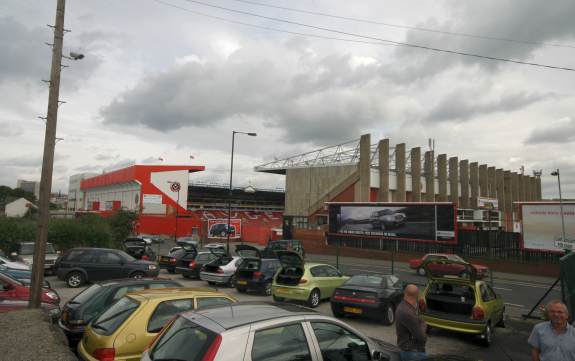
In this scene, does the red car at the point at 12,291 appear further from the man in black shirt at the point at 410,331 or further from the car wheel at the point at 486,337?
the car wheel at the point at 486,337

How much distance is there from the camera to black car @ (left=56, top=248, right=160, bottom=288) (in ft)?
49.2

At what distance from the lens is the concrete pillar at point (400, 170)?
46.6 m

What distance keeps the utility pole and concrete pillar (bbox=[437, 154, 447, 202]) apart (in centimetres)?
5251

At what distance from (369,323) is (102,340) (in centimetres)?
726

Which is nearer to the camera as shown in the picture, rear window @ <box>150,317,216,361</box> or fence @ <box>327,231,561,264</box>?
rear window @ <box>150,317,216,361</box>

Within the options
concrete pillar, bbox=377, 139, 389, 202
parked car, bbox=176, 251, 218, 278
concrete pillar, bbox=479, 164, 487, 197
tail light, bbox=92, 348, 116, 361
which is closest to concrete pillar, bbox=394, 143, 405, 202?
concrete pillar, bbox=377, 139, 389, 202

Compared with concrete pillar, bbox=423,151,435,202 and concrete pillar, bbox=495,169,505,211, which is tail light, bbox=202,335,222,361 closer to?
concrete pillar, bbox=423,151,435,202

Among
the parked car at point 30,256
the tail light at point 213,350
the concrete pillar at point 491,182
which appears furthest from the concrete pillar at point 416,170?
the tail light at point 213,350

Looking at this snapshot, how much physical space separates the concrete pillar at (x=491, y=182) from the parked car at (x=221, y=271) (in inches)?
2480

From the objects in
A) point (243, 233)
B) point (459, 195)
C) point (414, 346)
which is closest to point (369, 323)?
point (414, 346)

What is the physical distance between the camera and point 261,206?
363ft

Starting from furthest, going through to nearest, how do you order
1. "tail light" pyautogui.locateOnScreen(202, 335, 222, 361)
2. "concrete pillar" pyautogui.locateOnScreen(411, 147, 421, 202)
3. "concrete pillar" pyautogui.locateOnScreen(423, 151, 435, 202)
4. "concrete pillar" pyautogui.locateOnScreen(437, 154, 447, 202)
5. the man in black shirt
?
"concrete pillar" pyautogui.locateOnScreen(437, 154, 447, 202) → "concrete pillar" pyautogui.locateOnScreen(423, 151, 435, 202) → "concrete pillar" pyautogui.locateOnScreen(411, 147, 421, 202) → the man in black shirt → "tail light" pyautogui.locateOnScreen(202, 335, 222, 361)

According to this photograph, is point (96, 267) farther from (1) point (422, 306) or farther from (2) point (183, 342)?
(2) point (183, 342)

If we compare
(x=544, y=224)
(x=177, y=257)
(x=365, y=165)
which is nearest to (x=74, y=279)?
(x=177, y=257)
